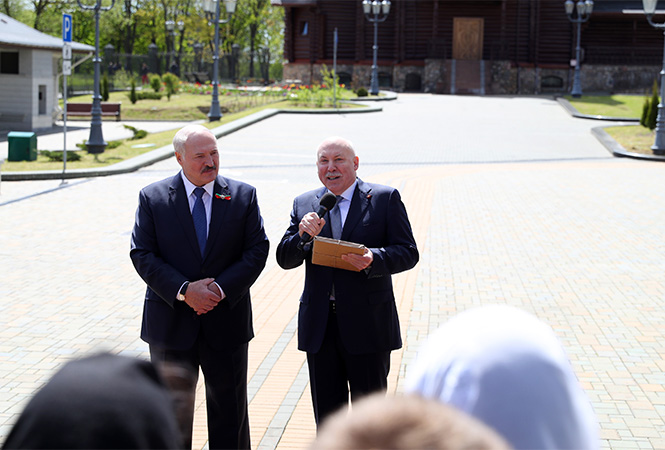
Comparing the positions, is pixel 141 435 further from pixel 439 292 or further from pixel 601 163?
pixel 601 163

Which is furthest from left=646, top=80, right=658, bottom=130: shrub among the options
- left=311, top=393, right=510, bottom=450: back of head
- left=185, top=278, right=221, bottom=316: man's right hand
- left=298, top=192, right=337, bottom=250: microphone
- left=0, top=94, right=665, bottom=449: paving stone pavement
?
left=311, top=393, right=510, bottom=450: back of head

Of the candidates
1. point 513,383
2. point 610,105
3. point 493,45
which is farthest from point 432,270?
point 493,45

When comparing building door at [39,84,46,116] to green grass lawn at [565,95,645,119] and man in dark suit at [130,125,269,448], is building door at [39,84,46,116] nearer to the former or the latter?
green grass lawn at [565,95,645,119]

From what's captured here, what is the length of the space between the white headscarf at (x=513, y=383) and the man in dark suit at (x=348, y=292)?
289 centimetres

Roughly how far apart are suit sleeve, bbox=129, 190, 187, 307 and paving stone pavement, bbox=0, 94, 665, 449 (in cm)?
136

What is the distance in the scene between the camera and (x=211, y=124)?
1188 inches

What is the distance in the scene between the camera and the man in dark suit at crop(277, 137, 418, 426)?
500 cm

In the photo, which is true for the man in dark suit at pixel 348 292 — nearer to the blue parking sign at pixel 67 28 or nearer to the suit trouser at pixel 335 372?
the suit trouser at pixel 335 372

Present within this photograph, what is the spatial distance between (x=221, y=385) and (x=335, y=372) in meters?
0.68

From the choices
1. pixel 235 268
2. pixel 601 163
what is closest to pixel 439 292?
pixel 235 268

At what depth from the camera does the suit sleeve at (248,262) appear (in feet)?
16.9

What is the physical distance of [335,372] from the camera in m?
5.07

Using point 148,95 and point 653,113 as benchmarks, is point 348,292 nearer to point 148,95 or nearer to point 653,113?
point 653,113

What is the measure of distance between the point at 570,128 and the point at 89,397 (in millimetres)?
31945
